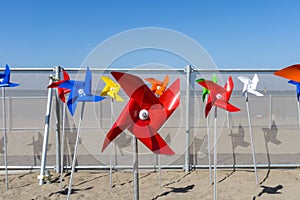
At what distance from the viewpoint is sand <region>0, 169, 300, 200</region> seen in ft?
16.2

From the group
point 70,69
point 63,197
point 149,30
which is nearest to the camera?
point 149,30

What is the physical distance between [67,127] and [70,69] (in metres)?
1.14

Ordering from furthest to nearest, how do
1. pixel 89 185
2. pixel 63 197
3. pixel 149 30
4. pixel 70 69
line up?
1. pixel 70 69
2. pixel 89 185
3. pixel 63 197
4. pixel 149 30

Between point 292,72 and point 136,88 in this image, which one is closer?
point 136,88

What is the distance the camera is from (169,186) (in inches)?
215

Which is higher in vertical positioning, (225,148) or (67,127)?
(67,127)


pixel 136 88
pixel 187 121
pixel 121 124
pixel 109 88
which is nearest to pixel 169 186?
pixel 187 121

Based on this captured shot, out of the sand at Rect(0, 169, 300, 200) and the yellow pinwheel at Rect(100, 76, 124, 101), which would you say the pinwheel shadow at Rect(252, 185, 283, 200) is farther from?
the yellow pinwheel at Rect(100, 76, 124, 101)

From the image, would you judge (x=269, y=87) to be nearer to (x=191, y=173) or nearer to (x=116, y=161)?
(x=191, y=173)

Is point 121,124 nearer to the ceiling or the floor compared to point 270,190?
nearer to the ceiling

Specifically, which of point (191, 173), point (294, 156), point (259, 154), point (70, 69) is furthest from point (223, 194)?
point (70, 69)

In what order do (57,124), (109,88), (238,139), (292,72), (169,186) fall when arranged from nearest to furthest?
(292,72) < (109,88) < (169,186) < (57,124) < (238,139)

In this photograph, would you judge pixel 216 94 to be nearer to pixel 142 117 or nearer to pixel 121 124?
pixel 142 117

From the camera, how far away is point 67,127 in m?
6.25
